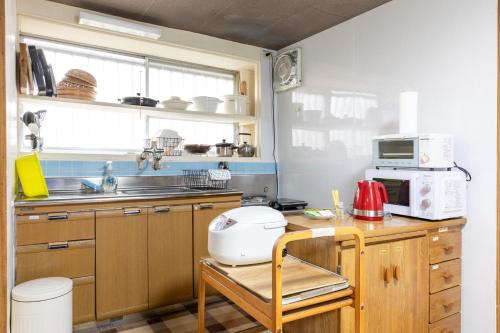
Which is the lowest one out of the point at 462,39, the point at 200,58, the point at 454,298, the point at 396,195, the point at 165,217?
the point at 454,298

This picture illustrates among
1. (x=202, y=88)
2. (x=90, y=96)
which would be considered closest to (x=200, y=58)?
(x=202, y=88)

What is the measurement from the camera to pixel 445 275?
76.7 inches

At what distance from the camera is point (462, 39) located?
→ 2.15 metres

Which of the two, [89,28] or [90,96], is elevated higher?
[89,28]

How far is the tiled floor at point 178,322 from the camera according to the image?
2260 millimetres

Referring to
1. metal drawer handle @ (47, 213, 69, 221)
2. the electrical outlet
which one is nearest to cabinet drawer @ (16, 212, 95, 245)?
metal drawer handle @ (47, 213, 69, 221)

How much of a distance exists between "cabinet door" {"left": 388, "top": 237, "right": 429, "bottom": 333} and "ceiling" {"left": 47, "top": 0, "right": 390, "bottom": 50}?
201cm

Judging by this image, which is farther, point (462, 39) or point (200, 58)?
point (200, 58)

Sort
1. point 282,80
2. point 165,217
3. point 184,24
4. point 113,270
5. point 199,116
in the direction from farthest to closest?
point 282,80
point 199,116
point 184,24
point 165,217
point 113,270

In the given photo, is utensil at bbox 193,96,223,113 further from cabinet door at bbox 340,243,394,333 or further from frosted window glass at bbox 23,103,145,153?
cabinet door at bbox 340,243,394,333

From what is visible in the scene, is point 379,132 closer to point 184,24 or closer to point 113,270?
point 184,24

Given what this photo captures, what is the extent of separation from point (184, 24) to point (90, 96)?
111 centimetres

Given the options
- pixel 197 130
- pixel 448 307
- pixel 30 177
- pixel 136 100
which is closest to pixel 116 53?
pixel 136 100

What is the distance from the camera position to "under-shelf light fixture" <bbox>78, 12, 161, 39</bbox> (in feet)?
8.79
